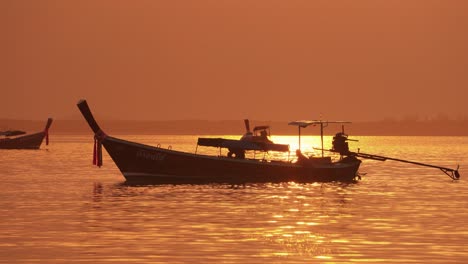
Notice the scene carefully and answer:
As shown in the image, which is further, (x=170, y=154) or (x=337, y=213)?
(x=170, y=154)

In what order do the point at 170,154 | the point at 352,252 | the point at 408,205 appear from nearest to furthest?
1. the point at 352,252
2. the point at 408,205
3. the point at 170,154

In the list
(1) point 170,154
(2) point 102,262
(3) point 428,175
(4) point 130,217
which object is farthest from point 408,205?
(3) point 428,175

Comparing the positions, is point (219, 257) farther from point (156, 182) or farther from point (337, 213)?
point (156, 182)

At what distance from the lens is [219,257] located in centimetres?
2752

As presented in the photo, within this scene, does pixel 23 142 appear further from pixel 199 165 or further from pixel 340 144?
pixel 340 144

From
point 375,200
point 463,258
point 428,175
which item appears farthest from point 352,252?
Result: point 428,175

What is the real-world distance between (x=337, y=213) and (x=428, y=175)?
4001 centimetres

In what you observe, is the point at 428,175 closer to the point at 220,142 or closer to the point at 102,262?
the point at 220,142

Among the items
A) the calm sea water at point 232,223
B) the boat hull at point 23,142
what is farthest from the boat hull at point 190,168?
the boat hull at point 23,142

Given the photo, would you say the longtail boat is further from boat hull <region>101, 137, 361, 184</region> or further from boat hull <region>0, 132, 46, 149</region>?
boat hull <region>0, 132, 46, 149</region>

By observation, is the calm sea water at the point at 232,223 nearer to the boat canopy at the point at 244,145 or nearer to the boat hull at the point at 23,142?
the boat canopy at the point at 244,145

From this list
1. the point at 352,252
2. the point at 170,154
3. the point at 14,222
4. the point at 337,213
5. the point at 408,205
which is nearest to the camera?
the point at 352,252

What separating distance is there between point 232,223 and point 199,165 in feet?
83.6

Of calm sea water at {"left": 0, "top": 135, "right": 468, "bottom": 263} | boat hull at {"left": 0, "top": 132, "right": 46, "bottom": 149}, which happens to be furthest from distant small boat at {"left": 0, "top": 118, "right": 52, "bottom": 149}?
calm sea water at {"left": 0, "top": 135, "right": 468, "bottom": 263}
